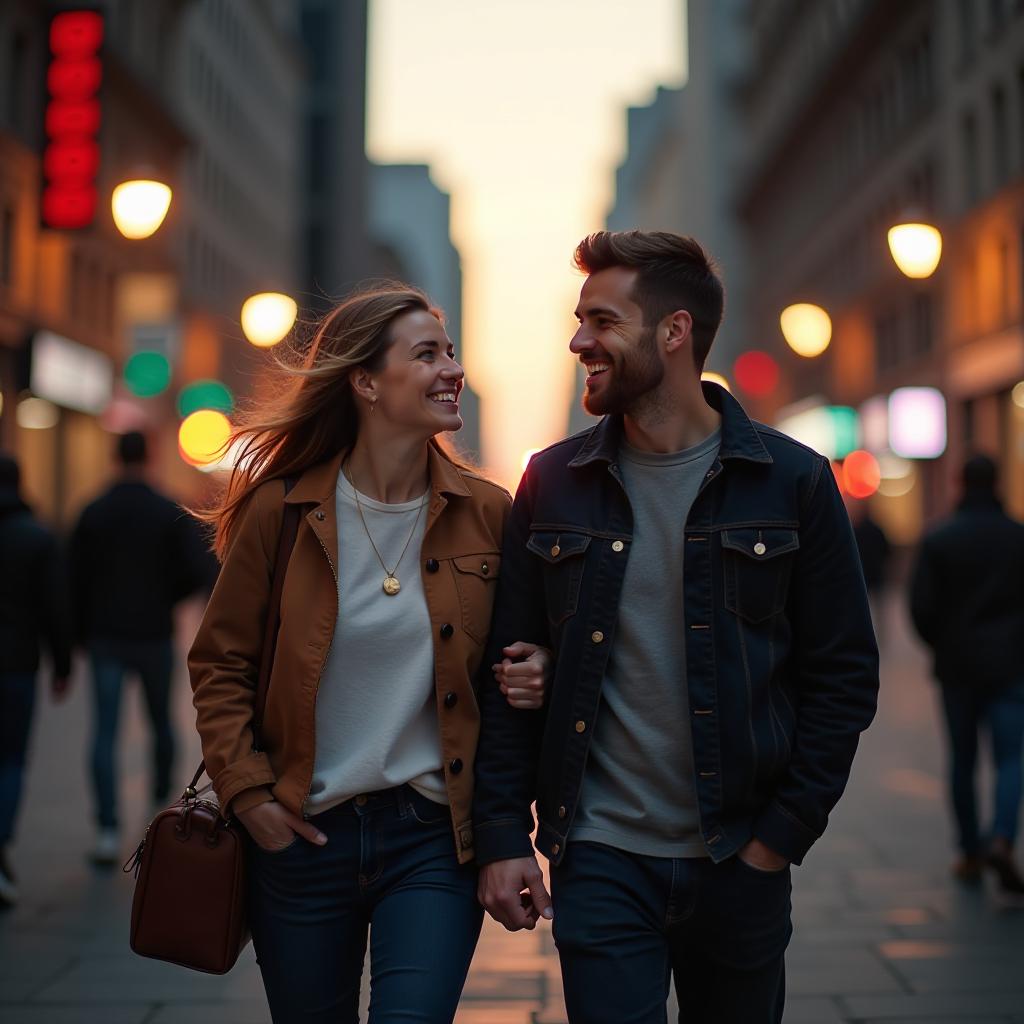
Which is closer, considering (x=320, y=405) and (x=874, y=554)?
(x=320, y=405)

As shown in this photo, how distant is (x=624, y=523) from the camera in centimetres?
339

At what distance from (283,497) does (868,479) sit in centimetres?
4057

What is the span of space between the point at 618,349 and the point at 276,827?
4.37 ft

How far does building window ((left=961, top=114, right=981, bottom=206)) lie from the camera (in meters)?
35.4

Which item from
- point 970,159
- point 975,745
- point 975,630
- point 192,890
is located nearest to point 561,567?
point 192,890

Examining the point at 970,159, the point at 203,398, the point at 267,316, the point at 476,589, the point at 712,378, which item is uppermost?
the point at 970,159

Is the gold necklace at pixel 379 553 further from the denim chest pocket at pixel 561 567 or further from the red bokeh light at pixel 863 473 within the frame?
the red bokeh light at pixel 863 473

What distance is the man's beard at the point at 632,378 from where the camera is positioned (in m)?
3.40

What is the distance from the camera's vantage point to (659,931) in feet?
10.8

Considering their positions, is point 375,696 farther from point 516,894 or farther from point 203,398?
point 203,398

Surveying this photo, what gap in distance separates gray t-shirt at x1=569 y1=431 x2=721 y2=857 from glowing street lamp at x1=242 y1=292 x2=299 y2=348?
11.0m

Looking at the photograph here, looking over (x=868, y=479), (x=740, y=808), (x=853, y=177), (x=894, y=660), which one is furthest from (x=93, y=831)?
(x=853, y=177)

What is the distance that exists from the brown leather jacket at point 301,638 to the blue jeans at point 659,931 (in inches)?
13.1

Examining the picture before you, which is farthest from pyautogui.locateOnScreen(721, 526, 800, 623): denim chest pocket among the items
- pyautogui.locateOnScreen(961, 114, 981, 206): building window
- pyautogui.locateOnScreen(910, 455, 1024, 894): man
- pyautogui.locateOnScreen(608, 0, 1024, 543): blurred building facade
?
pyautogui.locateOnScreen(961, 114, 981, 206): building window
